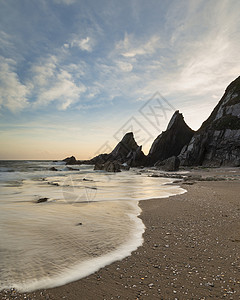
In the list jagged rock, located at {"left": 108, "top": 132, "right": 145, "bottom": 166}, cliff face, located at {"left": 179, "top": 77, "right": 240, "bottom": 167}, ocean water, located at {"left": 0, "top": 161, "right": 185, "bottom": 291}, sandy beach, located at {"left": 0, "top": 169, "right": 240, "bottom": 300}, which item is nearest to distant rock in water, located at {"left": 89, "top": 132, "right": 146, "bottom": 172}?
jagged rock, located at {"left": 108, "top": 132, "right": 145, "bottom": 166}

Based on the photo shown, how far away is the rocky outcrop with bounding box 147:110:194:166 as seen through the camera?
8364 centimetres

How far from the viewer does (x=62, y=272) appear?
11.1ft

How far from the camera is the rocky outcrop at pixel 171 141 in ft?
274

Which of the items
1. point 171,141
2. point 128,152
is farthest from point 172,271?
point 171,141

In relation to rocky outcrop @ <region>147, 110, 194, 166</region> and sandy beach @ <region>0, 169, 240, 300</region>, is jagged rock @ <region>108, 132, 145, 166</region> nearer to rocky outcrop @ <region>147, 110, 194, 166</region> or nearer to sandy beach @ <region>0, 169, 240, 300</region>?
rocky outcrop @ <region>147, 110, 194, 166</region>

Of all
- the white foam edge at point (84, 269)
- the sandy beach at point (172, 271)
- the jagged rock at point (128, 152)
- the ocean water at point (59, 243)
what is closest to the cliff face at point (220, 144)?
the jagged rock at point (128, 152)

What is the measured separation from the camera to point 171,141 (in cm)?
8831

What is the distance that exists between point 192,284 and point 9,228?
5573mm

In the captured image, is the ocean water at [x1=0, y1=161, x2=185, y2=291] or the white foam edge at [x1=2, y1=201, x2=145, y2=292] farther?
the ocean water at [x1=0, y1=161, x2=185, y2=291]

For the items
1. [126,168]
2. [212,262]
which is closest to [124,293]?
[212,262]

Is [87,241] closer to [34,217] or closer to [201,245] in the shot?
[201,245]

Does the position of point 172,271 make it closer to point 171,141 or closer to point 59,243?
point 59,243

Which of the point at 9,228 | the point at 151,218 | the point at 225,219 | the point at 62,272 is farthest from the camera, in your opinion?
the point at 151,218

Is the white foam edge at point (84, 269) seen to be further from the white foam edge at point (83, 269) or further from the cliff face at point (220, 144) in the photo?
the cliff face at point (220, 144)
